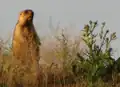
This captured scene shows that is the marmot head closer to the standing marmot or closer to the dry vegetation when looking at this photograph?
the standing marmot

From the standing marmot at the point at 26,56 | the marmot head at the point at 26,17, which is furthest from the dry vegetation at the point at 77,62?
the marmot head at the point at 26,17

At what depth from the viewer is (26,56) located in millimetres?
6191

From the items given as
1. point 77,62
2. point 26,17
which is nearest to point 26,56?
point 77,62

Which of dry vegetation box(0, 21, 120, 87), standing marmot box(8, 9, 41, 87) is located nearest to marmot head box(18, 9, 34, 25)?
standing marmot box(8, 9, 41, 87)

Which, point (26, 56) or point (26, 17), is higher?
point (26, 17)

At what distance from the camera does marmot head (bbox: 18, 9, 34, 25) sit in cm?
972

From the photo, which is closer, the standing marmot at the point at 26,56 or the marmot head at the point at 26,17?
the standing marmot at the point at 26,56

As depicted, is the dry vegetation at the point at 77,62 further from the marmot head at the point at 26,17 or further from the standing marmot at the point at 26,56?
the marmot head at the point at 26,17

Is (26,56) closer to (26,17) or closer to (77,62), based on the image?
(77,62)

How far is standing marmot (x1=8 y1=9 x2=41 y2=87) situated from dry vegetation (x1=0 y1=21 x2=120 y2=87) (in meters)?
0.13

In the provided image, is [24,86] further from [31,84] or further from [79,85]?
[79,85]

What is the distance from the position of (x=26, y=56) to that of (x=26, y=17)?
383cm

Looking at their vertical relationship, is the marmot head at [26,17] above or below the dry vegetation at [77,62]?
above

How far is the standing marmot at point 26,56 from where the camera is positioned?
6329 millimetres
